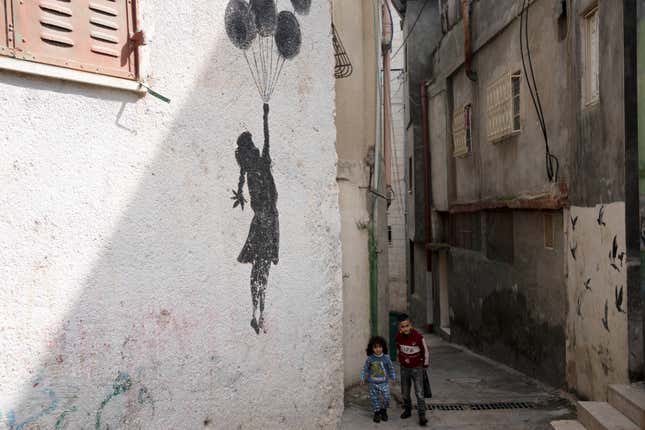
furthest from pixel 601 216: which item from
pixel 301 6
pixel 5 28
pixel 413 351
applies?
pixel 5 28

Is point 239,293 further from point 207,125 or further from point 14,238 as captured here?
point 14,238

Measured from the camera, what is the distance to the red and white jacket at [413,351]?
7816 millimetres

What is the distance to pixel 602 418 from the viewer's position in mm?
5766

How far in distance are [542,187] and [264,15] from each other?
5988 mm

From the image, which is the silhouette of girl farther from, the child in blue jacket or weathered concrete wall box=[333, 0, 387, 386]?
weathered concrete wall box=[333, 0, 387, 386]

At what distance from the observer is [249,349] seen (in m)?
5.58

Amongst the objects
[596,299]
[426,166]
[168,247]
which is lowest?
[596,299]

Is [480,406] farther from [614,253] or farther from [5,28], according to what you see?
[5,28]

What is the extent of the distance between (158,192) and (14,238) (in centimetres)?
110

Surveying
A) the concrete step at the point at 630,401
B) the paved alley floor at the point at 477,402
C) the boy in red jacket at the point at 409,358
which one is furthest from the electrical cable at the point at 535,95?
the concrete step at the point at 630,401

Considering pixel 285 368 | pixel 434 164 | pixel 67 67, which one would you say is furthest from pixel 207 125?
pixel 434 164

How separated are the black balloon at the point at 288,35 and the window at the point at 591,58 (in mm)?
4162

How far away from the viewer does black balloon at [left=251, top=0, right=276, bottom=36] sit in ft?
19.0

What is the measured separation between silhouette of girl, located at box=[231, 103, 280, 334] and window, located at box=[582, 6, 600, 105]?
4.64 meters
